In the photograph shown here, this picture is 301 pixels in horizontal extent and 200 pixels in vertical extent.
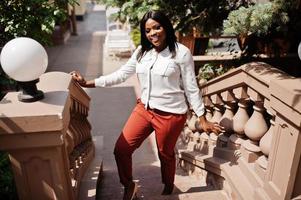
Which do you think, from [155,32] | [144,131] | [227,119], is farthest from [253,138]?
[155,32]

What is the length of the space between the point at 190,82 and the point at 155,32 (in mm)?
450

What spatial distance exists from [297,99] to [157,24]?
113cm

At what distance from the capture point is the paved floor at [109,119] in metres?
2.88

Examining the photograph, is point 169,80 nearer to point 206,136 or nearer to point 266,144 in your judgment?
point 266,144

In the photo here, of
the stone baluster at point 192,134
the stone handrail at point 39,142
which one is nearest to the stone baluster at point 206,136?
the stone baluster at point 192,134

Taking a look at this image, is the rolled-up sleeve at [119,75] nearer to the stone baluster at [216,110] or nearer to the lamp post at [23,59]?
the stone baluster at [216,110]

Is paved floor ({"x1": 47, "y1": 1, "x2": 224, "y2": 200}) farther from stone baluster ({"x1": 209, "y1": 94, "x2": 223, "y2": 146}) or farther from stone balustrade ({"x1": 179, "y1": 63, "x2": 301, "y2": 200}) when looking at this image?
stone baluster ({"x1": 209, "y1": 94, "x2": 223, "y2": 146})

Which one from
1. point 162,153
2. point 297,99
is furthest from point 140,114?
point 297,99

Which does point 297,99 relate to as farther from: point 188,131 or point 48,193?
point 188,131

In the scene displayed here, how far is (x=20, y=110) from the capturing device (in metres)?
1.50

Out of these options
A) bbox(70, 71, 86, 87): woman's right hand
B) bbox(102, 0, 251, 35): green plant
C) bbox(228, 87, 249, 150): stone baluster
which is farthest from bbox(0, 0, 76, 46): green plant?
bbox(228, 87, 249, 150): stone baluster

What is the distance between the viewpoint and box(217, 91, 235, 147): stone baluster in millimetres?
2607

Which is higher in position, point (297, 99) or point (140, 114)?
point (297, 99)

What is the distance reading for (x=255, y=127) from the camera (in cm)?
217
